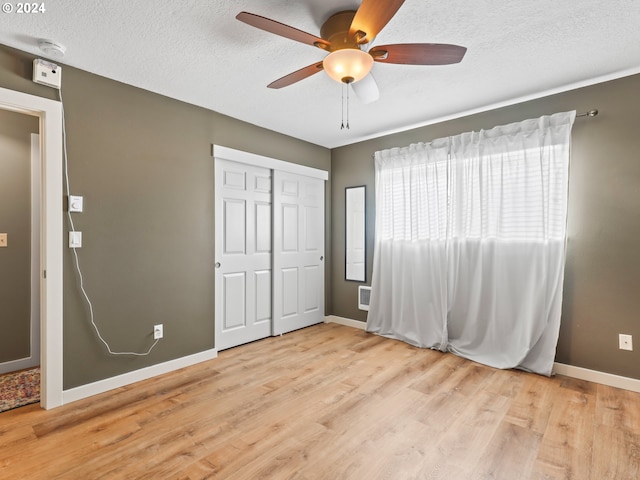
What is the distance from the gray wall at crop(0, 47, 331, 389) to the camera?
246 cm

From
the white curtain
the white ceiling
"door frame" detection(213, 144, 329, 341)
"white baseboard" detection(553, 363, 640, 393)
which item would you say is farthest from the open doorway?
"white baseboard" detection(553, 363, 640, 393)

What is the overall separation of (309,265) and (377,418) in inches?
95.6

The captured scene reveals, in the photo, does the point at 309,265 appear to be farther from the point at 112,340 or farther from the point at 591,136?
the point at 591,136

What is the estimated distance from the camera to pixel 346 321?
450 centimetres

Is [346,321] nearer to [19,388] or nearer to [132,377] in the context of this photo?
[132,377]

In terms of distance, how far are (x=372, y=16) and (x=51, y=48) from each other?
2127mm

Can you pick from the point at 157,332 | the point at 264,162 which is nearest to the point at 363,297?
the point at 264,162

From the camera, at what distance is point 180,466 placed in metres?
1.73

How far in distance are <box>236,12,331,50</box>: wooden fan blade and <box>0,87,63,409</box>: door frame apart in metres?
1.74

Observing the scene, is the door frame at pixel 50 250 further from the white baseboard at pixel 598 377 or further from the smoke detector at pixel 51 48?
the white baseboard at pixel 598 377

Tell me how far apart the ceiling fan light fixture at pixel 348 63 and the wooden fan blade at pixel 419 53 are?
6cm

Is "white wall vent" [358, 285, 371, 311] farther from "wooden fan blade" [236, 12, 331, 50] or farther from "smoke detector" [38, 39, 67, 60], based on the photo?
"smoke detector" [38, 39, 67, 60]

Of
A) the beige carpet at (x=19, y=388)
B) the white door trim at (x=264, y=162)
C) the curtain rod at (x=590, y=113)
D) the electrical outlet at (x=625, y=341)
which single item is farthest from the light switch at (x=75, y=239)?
the electrical outlet at (x=625, y=341)

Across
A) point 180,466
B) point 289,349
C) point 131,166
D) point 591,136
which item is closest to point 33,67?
point 131,166
